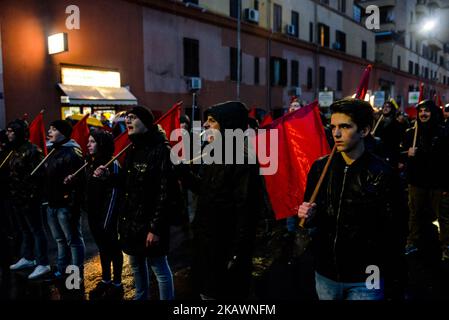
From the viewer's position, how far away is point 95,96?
1505 centimetres

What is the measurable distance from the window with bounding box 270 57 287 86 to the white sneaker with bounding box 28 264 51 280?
2176 centimetres

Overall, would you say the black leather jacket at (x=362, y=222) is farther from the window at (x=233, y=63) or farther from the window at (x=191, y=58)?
the window at (x=233, y=63)

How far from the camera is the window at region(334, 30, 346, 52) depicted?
32.8m

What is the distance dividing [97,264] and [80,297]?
112 centimetres

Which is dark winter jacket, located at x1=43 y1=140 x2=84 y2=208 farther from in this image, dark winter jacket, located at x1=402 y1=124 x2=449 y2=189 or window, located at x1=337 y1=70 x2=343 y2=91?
window, located at x1=337 y1=70 x2=343 y2=91

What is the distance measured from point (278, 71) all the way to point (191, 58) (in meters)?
8.11

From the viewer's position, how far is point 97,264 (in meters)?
5.87

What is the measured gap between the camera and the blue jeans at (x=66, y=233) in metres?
5.03

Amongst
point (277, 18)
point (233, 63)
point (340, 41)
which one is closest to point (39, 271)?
point (233, 63)

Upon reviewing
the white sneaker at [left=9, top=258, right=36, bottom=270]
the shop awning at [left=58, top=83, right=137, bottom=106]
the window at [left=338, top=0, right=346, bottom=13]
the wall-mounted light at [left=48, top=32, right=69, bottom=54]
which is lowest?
the white sneaker at [left=9, top=258, right=36, bottom=270]

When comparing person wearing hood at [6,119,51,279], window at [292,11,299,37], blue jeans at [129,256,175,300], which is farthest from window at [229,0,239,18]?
blue jeans at [129,256,175,300]

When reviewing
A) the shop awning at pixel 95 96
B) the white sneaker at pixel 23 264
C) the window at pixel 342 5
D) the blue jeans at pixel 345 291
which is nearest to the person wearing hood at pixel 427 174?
the blue jeans at pixel 345 291

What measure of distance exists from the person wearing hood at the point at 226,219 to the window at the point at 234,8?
67.7 feet
